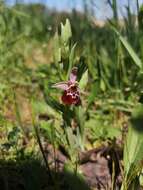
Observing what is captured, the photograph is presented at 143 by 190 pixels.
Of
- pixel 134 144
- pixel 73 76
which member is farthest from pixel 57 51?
pixel 134 144

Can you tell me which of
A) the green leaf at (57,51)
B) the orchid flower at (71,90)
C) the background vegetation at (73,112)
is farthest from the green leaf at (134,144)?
the green leaf at (57,51)

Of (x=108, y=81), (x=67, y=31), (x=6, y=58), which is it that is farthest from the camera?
(x=6, y=58)

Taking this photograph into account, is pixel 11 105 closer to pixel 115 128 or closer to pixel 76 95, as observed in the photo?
pixel 115 128

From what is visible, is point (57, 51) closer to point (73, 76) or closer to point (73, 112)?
point (73, 76)

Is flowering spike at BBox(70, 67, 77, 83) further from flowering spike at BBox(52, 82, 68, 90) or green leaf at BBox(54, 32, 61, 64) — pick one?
green leaf at BBox(54, 32, 61, 64)

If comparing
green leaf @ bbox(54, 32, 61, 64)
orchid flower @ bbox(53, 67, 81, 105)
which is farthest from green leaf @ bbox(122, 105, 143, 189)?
green leaf @ bbox(54, 32, 61, 64)

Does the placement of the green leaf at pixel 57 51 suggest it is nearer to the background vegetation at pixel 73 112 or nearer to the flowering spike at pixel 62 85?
the background vegetation at pixel 73 112

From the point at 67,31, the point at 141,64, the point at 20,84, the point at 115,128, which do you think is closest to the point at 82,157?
the point at 115,128

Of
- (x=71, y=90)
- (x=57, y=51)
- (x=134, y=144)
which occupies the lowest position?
(x=134, y=144)
